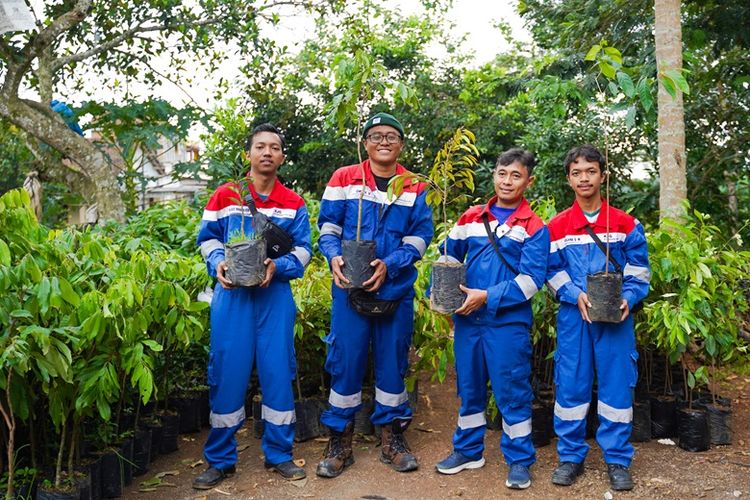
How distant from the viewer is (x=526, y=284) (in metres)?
3.58

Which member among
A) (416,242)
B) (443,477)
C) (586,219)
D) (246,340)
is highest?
(586,219)

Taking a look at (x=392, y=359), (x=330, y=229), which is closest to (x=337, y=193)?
(x=330, y=229)

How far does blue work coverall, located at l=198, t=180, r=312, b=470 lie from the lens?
3697 mm

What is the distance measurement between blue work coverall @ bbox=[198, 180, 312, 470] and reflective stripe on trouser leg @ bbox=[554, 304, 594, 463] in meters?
1.41

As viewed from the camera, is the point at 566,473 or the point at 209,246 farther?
the point at 209,246

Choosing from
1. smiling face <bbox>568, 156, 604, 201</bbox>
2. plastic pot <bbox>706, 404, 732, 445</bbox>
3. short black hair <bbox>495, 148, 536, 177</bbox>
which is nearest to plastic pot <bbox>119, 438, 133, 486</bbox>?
short black hair <bbox>495, 148, 536, 177</bbox>

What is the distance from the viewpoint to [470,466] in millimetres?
3875

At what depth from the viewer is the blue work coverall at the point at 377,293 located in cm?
387

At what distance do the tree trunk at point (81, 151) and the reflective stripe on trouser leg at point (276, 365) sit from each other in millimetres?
3745

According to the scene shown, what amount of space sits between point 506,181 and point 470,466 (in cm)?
155

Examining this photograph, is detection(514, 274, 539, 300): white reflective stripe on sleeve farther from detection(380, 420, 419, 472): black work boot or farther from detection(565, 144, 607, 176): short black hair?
detection(380, 420, 419, 472): black work boot

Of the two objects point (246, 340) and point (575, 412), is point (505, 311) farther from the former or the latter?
point (246, 340)

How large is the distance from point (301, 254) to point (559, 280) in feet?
4.47

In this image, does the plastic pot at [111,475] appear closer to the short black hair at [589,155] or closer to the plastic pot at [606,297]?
the plastic pot at [606,297]
